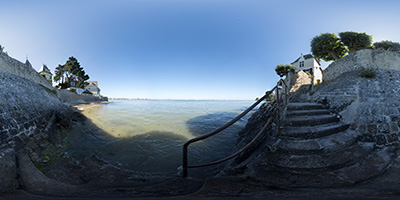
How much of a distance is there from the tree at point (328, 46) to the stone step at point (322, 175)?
17.4 m

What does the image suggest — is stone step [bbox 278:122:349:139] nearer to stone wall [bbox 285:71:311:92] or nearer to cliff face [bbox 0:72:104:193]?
cliff face [bbox 0:72:104:193]

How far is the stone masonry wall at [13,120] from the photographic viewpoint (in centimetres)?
232

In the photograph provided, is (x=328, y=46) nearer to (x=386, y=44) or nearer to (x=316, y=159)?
(x=386, y=44)

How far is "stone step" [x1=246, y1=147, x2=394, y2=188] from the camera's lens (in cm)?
194

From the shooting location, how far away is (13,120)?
375cm

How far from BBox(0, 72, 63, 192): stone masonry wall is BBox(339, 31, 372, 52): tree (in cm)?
2314

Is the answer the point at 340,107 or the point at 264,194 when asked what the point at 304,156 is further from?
the point at 340,107

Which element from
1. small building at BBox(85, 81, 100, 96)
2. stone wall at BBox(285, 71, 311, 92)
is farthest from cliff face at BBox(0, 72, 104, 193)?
small building at BBox(85, 81, 100, 96)

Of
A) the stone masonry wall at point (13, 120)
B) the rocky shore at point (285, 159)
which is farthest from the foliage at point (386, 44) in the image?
the stone masonry wall at point (13, 120)

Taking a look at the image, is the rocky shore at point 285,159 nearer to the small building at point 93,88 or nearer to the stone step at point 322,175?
the stone step at point 322,175

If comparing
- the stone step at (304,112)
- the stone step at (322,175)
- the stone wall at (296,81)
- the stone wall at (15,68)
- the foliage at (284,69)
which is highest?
the foliage at (284,69)

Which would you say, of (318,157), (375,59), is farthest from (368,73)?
(318,157)

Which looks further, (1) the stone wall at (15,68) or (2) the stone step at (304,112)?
(1) the stone wall at (15,68)

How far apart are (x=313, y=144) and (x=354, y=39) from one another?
1885 cm
